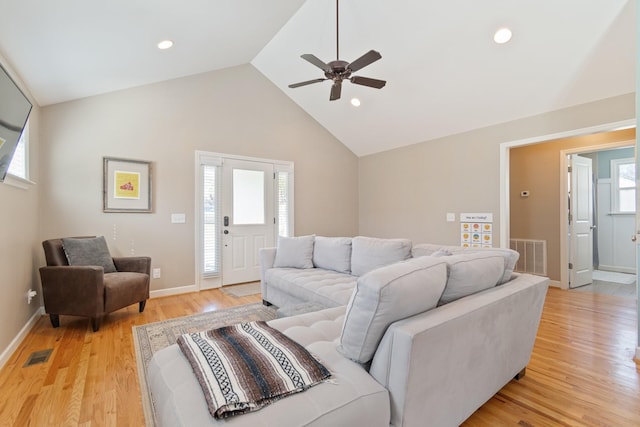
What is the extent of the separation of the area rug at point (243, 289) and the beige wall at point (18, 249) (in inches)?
80.5

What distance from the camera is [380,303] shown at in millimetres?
1187

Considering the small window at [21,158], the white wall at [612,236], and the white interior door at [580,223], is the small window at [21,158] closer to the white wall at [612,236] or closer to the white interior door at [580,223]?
the white interior door at [580,223]

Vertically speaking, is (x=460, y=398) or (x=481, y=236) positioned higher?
(x=481, y=236)

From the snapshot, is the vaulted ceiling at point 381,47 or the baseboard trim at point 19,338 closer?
the baseboard trim at point 19,338

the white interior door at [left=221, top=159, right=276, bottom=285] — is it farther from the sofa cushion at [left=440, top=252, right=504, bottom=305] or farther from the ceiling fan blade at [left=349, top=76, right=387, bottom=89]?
the sofa cushion at [left=440, top=252, right=504, bottom=305]

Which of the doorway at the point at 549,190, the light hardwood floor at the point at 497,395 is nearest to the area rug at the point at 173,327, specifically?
the light hardwood floor at the point at 497,395

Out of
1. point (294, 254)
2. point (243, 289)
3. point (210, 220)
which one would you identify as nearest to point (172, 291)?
point (243, 289)

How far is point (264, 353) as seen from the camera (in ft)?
4.08

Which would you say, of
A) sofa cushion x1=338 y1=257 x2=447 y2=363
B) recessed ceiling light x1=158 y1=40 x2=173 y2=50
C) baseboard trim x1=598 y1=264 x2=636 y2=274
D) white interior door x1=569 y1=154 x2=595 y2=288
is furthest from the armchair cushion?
baseboard trim x1=598 y1=264 x2=636 y2=274

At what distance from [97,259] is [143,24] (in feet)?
7.88

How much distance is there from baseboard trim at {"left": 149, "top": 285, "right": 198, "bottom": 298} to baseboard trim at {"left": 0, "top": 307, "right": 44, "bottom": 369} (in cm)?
110

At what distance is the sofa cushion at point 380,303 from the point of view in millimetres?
1197

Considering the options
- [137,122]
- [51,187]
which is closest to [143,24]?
[137,122]

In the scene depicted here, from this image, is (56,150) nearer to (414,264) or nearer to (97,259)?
(97,259)
